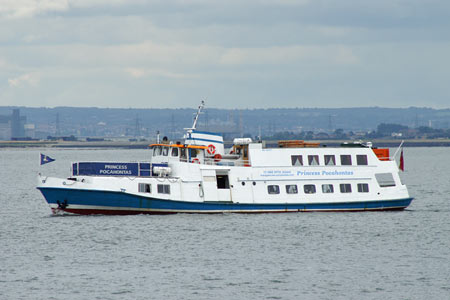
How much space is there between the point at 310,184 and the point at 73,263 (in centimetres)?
1831

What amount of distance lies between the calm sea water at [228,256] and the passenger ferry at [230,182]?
0.86 meters

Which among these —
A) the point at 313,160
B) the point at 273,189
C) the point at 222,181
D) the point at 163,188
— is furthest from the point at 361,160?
the point at 163,188

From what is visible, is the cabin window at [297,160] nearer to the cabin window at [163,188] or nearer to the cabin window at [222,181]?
the cabin window at [222,181]

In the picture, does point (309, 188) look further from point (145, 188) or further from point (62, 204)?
point (62, 204)

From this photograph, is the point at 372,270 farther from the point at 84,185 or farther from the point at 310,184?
the point at 84,185

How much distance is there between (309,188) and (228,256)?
12.9 m

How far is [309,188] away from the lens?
171 ft

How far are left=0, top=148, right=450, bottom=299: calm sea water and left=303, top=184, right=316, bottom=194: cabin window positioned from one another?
1451mm

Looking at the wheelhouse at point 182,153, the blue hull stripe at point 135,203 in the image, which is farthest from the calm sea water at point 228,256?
the wheelhouse at point 182,153

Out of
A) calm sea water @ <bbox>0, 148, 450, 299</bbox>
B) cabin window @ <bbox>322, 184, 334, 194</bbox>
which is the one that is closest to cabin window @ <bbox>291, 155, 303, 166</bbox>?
cabin window @ <bbox>322, 184, 334, 194</bbox>

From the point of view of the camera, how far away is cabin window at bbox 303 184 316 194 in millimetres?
52094

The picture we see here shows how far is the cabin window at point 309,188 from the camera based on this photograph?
5209 cm

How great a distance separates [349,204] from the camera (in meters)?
52.8

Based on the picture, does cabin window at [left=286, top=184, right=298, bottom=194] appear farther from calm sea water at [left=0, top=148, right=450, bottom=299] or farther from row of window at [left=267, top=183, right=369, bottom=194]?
calm sea water at [left=0, top=148, right=450, bottom=299]
